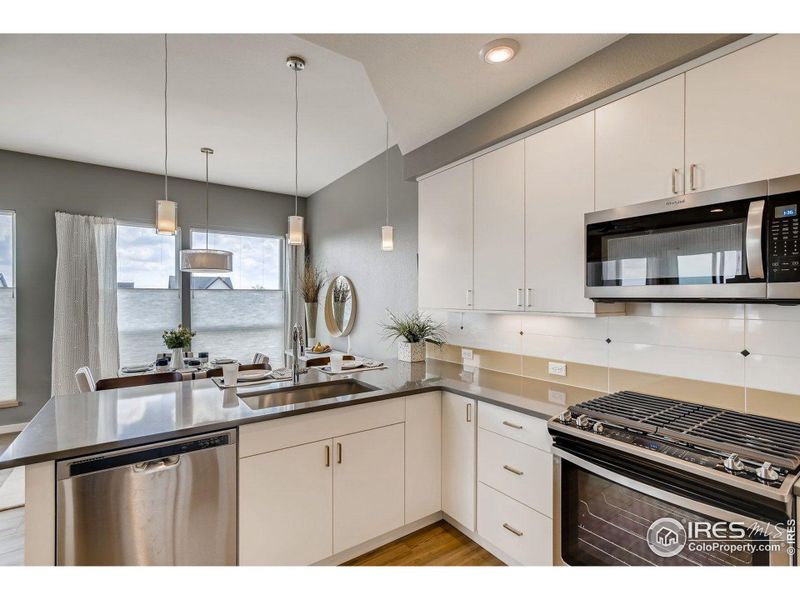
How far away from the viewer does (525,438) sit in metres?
1.80

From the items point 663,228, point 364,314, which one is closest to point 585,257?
point 663,228

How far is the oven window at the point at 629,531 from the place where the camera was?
3.80 feet

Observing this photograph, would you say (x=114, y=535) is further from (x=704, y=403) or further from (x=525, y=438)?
(x=704, y=403)

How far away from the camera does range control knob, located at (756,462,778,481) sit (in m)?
1.04

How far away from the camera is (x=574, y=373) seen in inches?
84.0

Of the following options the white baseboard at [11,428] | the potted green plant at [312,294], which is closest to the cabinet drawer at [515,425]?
the potted green plant at [312,294]

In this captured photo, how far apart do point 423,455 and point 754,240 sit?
1773 mm

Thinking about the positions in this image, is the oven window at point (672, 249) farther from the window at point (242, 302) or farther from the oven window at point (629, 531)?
the window at point (242, 302)

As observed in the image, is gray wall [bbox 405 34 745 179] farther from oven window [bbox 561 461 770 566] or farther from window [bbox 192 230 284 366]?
window [bbox 192 230 284 366]

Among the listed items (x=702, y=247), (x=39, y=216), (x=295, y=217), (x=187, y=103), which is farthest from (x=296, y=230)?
(x=39, y=216)

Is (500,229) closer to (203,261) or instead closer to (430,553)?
(430,553)

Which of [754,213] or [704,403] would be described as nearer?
[754,213]

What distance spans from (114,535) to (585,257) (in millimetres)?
2230
